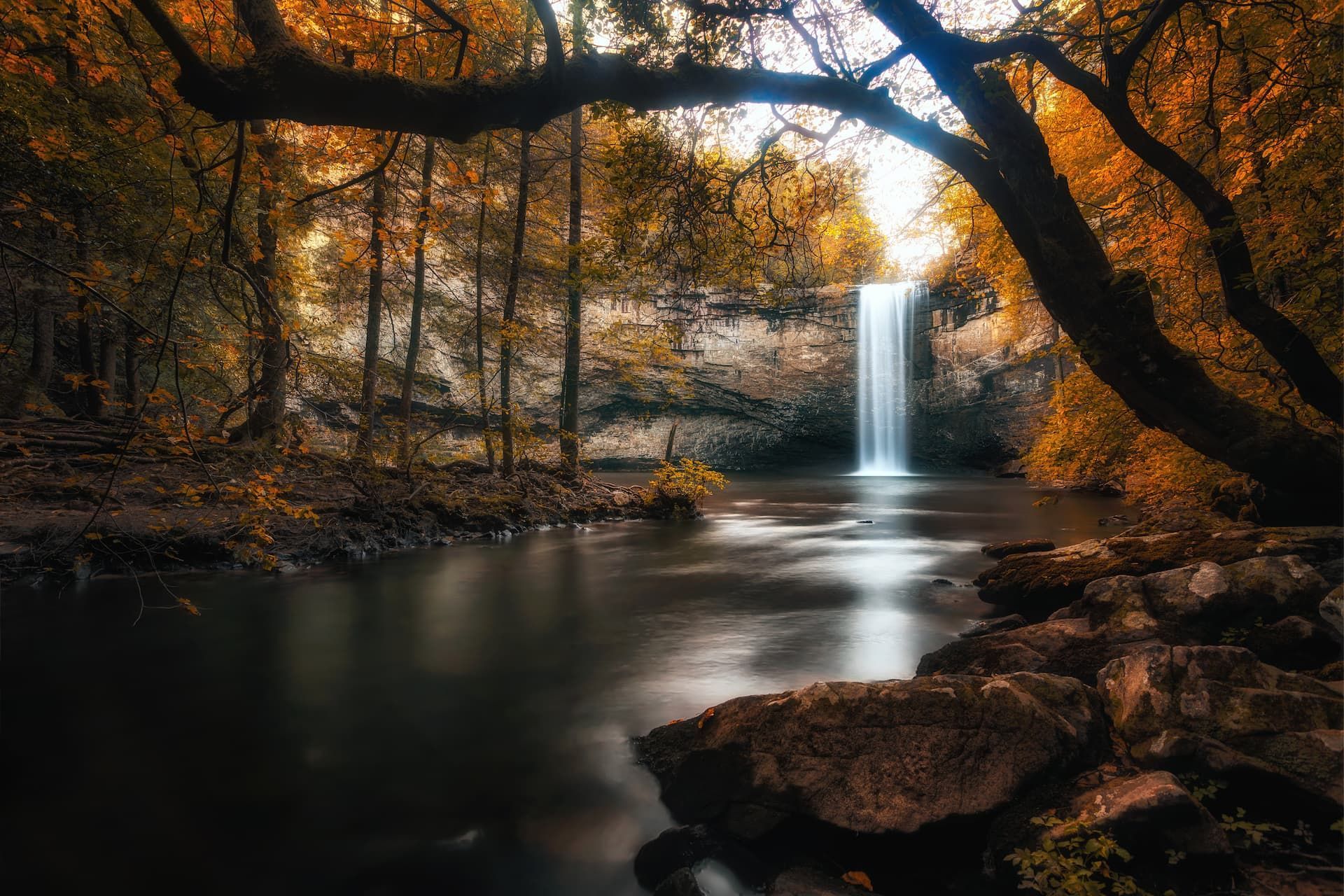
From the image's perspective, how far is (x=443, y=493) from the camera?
1038 centimetres

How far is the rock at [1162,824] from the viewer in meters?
1.81

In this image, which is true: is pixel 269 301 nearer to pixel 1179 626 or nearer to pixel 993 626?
pixel 1179 626

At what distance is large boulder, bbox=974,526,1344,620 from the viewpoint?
14.8 feet

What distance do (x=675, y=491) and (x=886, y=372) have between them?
21952 mm

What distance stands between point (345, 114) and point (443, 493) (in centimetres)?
811

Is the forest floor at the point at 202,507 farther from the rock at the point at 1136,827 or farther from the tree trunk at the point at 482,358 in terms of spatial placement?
the rock at the point at 1136,827

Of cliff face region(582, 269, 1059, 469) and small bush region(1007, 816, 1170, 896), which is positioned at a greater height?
cliff face region(582, 269, 1059, 469)

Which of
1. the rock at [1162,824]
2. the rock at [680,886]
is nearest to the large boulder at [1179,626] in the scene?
the rock at [1162,824]

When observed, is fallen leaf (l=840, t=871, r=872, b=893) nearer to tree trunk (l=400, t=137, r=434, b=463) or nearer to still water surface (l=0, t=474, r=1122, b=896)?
still water surface (l=0, t=474, r=1122, b=896)

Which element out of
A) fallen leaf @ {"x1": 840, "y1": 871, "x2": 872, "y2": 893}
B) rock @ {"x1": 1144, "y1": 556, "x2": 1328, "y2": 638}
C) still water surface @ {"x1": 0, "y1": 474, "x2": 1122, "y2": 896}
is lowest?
still water surface @ {"x1": 0, "y1": 474, "x2": 1122, "y2": 896}

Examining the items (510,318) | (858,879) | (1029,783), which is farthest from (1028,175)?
(510,318)

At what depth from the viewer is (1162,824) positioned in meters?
1.85

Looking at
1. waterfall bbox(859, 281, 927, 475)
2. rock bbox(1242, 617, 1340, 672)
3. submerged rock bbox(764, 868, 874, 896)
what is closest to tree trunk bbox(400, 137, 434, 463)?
submerged rock bbox(764, 868, 874, 896)

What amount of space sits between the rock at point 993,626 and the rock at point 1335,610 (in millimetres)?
1849
